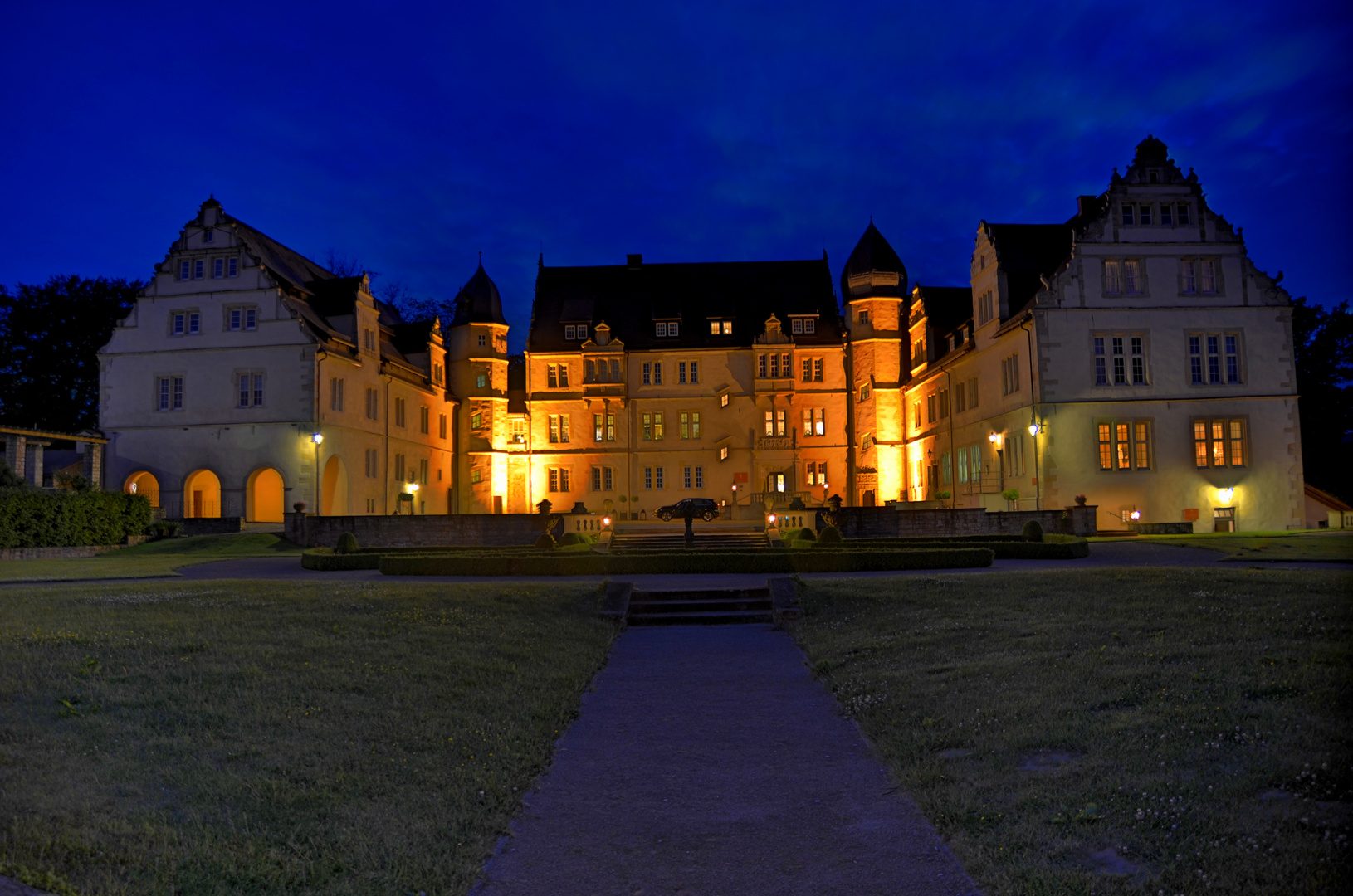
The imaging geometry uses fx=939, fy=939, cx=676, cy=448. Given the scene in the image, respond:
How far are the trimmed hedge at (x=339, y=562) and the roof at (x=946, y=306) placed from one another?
126 ft

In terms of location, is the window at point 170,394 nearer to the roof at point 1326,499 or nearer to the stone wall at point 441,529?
the stone wall at point 441,529

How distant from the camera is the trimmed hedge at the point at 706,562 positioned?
25.0 m

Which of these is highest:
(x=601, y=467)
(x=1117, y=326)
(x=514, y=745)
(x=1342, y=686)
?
(x=1117, y=326)

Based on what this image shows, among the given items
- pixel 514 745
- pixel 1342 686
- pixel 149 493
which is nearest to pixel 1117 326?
pixel 1342 686

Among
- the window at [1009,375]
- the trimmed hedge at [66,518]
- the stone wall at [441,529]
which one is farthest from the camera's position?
the window at [1009,375]

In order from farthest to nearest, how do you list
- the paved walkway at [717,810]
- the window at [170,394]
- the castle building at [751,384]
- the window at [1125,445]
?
the window at [170,394], the castle building at [751,384], the window at [1125,445], the paved walkway at [717,810]

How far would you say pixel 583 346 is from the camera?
193 ft

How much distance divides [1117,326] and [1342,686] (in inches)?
1419

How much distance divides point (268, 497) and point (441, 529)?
59.1ft

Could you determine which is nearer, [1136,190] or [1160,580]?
[1160,580]

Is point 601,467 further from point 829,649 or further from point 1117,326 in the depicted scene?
point 829,649

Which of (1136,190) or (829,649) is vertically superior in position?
(1136,190)

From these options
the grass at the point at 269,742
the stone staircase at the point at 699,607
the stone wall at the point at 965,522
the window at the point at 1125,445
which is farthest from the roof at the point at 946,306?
the grass at the point at 269,742

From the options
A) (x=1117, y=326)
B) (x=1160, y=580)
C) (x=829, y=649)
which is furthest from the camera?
(x=1117, y=326)
